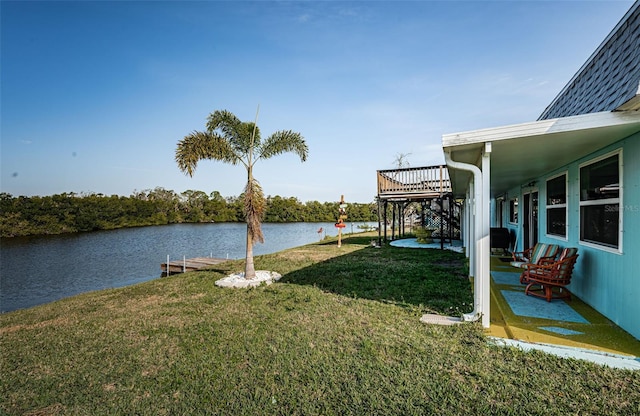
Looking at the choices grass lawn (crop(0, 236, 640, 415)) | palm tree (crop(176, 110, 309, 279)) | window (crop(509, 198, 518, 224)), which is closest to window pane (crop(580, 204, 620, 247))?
grass lawn (crop(0, 236, 640, 415))

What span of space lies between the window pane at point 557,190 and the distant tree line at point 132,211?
46.8 feet

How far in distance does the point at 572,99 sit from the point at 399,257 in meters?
6.43

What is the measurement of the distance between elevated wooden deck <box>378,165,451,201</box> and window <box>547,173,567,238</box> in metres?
5.57

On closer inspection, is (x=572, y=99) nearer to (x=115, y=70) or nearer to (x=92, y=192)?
(x=115, y=70)

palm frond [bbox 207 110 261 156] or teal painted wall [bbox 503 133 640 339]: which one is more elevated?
palm frond [bbox 207 110 261 156]

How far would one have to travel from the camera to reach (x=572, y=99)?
5.50 metres

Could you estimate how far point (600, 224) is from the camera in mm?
4211

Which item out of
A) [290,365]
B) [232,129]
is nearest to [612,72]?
[290,365]

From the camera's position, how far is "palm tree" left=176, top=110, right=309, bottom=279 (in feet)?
24.6

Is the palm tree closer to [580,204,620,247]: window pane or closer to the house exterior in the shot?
the house exterior

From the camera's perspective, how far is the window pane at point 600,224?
381 cm

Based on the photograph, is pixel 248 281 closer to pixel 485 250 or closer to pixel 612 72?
pixel 485 250

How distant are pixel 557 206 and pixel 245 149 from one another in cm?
711

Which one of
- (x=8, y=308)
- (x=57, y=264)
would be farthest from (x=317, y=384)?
(x=57, y=264)
